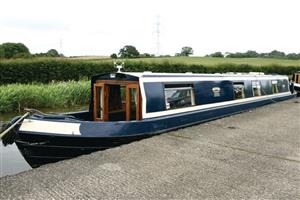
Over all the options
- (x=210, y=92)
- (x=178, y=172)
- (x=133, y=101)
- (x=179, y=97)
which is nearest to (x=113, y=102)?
(x=133, y=101)

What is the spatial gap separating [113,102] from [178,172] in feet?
11.4

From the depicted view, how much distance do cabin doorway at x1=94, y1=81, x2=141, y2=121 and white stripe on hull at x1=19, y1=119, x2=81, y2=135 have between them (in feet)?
4.98

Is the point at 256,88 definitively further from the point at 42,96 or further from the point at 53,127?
the point at 53,127

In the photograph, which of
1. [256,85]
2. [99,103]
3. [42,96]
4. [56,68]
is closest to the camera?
[99,103]

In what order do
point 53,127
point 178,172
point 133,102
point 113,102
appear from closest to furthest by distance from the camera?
point 178,172
point 53,127
point 133,102
point 113,102

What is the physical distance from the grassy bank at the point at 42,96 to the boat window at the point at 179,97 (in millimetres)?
6524

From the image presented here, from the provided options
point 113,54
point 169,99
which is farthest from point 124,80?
point 113,54

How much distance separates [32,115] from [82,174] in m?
2.39

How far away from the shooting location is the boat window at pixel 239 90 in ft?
34.6

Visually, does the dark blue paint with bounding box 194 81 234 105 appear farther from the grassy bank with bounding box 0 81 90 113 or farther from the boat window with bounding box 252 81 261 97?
the grassy bank with bounding box 0 81 90 113

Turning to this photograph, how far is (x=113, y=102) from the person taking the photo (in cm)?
792

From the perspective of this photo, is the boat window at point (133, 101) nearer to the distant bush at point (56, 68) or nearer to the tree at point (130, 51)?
the distant bush at point (56, 68)

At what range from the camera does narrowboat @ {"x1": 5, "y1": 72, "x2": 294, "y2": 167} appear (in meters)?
6.09

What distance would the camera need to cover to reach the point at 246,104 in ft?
35.8
